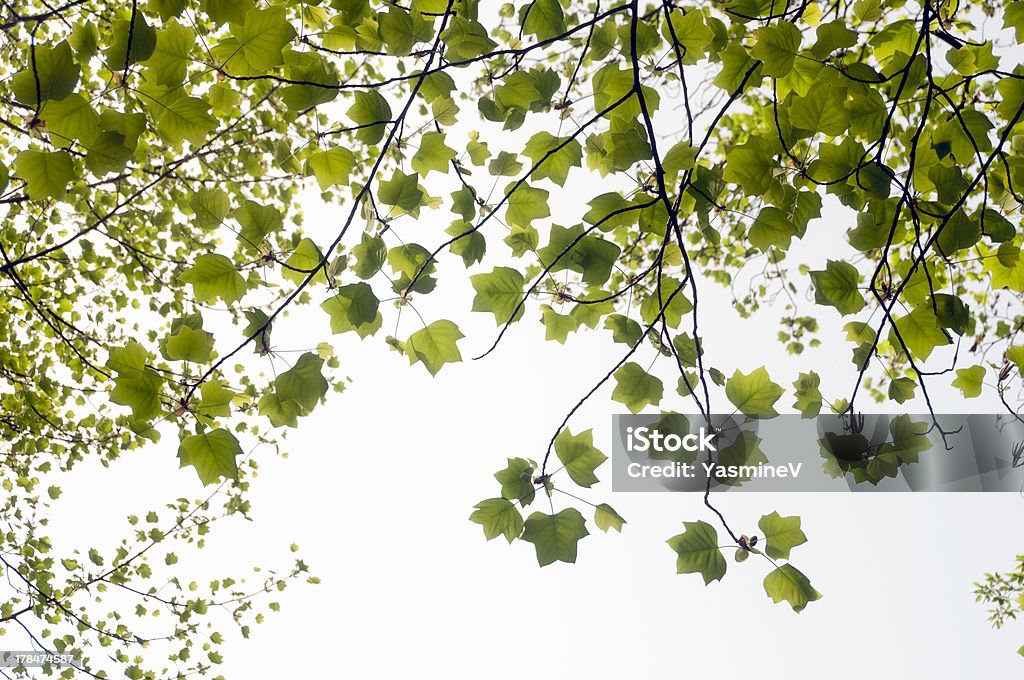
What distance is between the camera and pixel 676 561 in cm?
127

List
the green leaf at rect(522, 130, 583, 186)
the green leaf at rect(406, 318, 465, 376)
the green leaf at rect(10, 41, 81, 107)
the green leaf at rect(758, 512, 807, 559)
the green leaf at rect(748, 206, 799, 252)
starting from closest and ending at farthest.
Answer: the green leaf at rect(10, 41, 81, 107) → the green leaf at rect(758, 512, 807, 559) → the green leaf at rect(406, 318, 465, 376) → the green leaf at rect(748, 206, 799, 252) → the green leaf at rect(522, 130, 583, 186)

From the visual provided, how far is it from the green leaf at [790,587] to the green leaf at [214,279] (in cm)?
124

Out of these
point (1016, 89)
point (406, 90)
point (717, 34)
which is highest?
point (406, 90)

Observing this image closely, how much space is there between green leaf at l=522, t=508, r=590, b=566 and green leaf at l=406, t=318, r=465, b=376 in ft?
1.25

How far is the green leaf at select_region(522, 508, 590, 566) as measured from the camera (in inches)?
49.1

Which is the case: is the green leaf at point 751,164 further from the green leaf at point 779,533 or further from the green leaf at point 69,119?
the green leaf at point 69,119

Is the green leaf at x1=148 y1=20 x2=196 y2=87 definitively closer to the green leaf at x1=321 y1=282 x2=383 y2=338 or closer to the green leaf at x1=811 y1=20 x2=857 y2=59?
the green leaf at x1=321 y1=282 x2=383 y2=338

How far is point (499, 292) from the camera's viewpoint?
1496 millimetres

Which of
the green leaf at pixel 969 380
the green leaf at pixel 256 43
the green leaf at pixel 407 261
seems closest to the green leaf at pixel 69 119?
the green leaf at pixel 256 43

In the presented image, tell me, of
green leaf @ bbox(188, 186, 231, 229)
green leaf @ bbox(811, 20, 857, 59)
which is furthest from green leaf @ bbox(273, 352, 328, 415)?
green leaf @ bbox(811, 20, 857, 59)

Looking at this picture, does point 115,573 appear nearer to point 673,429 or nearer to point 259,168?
point 259,168

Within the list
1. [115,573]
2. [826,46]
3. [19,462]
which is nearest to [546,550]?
[826,46]

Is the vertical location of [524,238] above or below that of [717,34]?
below

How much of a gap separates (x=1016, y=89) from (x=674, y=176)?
846mm
